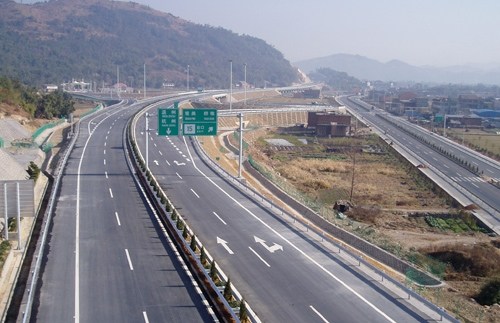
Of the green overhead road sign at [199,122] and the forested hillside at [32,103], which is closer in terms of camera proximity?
the green overhead road sign at [199,122]

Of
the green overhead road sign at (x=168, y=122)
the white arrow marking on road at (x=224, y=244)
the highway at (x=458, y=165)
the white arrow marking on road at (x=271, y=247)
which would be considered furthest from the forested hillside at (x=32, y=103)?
the white arrow marking on road at (x=271, y=247)

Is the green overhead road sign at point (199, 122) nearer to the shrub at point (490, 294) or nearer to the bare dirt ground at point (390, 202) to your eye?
the bare dirt ground at point (390, 202)

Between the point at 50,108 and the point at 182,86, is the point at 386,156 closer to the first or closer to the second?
the point at 50,108

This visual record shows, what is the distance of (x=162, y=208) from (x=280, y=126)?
2595 inches

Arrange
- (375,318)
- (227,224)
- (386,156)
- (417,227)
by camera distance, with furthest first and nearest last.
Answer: (386,156), (417,227), (227,224), (375,318)

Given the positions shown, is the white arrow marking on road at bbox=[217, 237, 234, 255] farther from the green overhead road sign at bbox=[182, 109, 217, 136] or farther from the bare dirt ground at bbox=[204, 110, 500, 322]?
the green overhead road sign at bbox=[182, 109, 217, 136]

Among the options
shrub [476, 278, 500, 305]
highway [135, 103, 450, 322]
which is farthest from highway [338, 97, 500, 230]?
highway [135, 103, 450, 322]

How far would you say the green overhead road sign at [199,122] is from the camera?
3981 centimetres

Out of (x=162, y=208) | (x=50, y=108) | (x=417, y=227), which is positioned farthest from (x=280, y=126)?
(x=162, y=208)

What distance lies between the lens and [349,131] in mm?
84625

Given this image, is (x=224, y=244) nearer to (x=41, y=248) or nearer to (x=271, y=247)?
(x=271, y=247)

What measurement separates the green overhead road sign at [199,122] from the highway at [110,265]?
6425mm

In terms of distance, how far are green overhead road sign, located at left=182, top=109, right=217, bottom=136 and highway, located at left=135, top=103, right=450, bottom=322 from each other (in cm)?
542

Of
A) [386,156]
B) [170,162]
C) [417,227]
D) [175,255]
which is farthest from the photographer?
[386,156]
